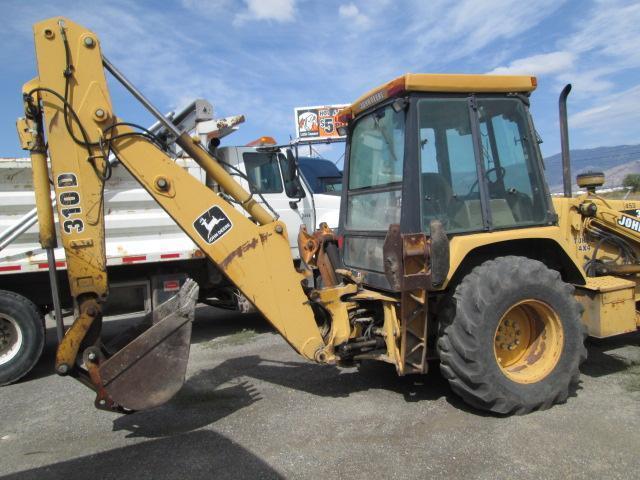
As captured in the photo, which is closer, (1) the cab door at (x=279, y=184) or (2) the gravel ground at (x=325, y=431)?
(2) the gravel ground at (x=325, y=431)

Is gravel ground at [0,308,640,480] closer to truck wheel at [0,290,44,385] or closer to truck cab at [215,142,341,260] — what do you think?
truck wheel at [0,290,44,385]

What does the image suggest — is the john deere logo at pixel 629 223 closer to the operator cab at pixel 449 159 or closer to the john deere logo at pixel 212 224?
the operator cab at pixel 449 159

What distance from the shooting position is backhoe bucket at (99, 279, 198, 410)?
305cm

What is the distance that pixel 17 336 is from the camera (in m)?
4.96

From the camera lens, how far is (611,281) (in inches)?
158

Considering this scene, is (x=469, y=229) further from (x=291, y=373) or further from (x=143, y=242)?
(x=143, y=242)

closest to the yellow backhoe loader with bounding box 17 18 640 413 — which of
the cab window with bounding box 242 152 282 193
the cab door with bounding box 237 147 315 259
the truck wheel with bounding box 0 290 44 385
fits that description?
the truck wheel with bounding box 0 290 44 385

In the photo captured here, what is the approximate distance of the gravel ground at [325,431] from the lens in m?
2.81

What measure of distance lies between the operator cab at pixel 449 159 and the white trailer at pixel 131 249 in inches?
52.5

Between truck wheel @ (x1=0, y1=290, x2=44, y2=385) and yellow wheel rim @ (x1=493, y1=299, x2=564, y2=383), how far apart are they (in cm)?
445

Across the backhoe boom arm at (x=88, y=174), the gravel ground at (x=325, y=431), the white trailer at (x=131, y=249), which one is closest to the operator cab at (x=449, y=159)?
the gravel ground at (x=325, y=431)

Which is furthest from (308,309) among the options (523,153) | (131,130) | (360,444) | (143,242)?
(143,242)

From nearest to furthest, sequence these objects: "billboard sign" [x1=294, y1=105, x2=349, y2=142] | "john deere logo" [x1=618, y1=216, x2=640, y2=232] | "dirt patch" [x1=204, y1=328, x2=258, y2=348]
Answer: "john deere logo" [x1=618, y1=216, x2=640, y2=232]
"dirt patch" [x1=204, y1=328, x2=258, y2=348]
"billboard sign" [x1=294, y1=105, x2=349, y2=142]

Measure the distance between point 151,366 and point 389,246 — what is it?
5.79 ft
